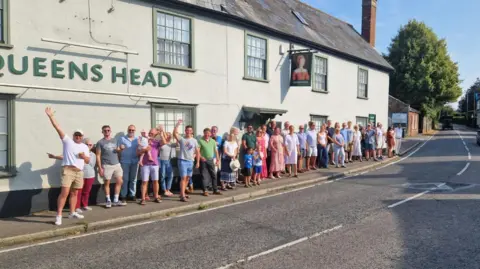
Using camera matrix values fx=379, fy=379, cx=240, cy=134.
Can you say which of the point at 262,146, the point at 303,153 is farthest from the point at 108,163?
the point at 303,153

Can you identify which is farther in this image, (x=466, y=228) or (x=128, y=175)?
(x=128, y=175)

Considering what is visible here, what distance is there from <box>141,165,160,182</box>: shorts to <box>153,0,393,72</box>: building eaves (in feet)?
Answer: 14.6

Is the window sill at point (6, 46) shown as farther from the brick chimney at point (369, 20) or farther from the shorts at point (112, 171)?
the brick chimney at point (369, 20)

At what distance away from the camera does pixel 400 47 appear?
160 feet

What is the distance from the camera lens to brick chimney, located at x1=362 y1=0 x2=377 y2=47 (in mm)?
25625

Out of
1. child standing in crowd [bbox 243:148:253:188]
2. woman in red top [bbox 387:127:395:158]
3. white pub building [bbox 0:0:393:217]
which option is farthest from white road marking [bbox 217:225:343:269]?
woman in red top [bbox 387:127:395:158]

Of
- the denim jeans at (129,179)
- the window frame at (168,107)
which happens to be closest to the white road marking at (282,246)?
the denim jeans at (129,179)

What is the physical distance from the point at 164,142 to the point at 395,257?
6.02 meters

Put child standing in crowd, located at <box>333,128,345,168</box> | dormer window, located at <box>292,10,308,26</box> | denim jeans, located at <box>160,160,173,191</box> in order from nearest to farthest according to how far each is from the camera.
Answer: denim jeans, located at <box>160,160,173,191</box>
child standing in crowd, located at <box>333,128,345,168</box>
dormer window, located at <box>292,10,308,26</box>

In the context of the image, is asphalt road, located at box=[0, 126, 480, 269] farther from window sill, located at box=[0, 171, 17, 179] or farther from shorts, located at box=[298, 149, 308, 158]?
shorts, located at box=[298, 149, 308, 158]

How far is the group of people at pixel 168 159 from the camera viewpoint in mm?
7539

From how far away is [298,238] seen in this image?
6285 mm

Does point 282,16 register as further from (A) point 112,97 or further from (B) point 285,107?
(A) point 112,97

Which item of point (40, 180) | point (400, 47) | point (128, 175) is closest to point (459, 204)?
point (128, 175)
